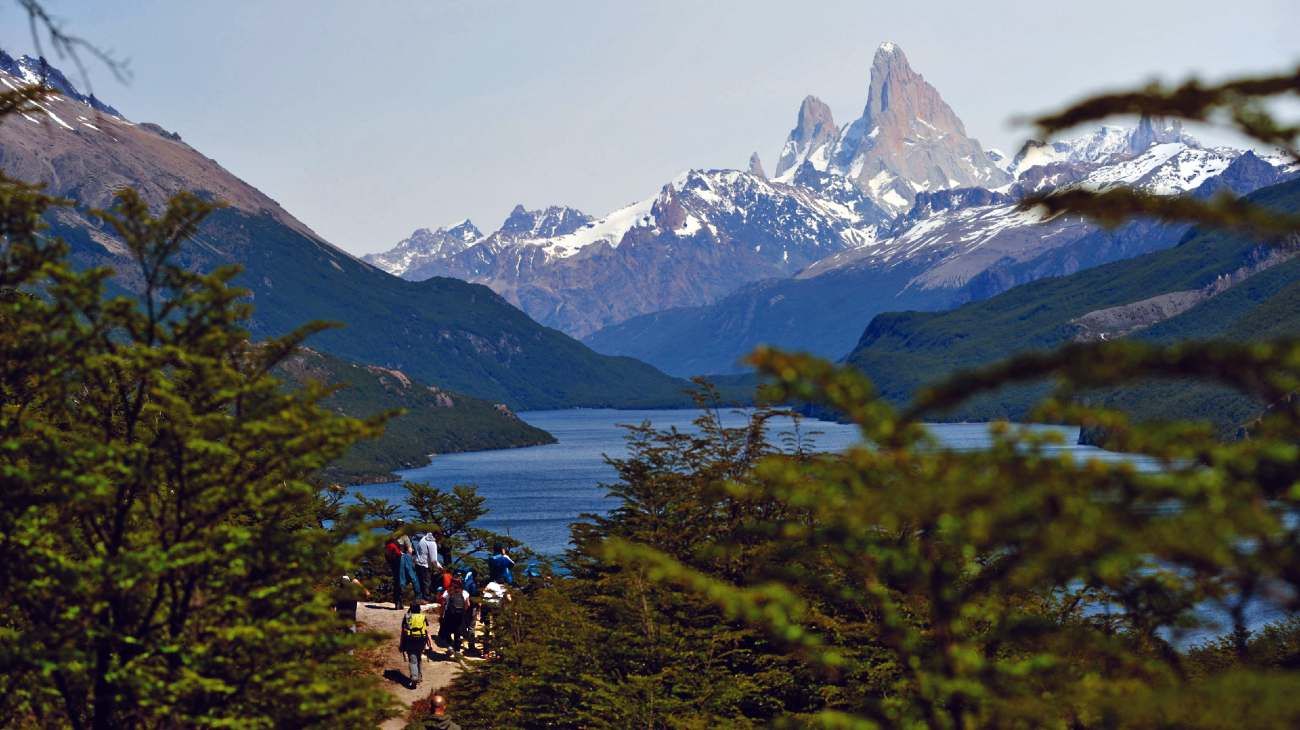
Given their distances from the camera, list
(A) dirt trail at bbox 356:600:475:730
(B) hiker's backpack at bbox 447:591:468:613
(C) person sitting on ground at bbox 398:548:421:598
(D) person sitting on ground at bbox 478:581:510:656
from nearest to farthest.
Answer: (A) dirt trail at bbox 356:600:475:730
(B) hiker's backpack at bbox 447:591:468:613
(D) person sitting on ground at bbox 478:581:510:656
(C) person sitting on ground at bbox 398:548:421:598

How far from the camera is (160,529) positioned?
1503 cm

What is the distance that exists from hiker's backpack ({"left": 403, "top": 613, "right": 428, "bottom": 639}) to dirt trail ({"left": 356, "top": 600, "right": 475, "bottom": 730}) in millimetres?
577

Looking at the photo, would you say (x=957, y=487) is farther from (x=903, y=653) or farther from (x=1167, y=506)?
(x=903, y=653)

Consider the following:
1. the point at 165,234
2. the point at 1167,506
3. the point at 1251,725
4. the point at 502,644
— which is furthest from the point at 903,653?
the point at 502,644

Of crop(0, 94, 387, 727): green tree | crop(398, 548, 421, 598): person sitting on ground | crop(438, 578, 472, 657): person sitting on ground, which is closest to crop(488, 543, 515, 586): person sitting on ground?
crop(438, 578, 472, 657): person sitting on ground

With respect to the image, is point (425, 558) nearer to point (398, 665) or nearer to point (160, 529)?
point (398, 665)

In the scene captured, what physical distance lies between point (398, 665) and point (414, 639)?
305 centimetres

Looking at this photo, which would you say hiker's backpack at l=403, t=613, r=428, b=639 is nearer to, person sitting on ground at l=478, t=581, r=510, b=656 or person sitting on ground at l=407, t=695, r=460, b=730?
person sitting on ground at l=407, t=695, r=460, b=730

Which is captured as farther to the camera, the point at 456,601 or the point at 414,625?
the point at 456,601

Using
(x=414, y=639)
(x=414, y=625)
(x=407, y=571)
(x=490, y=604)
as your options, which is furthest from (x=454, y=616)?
(x=407, y=571)

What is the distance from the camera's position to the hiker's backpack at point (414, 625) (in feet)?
105

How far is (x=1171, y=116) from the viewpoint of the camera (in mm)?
8258

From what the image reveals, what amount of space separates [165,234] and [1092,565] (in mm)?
12662

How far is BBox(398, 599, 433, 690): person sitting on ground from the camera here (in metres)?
32.2
